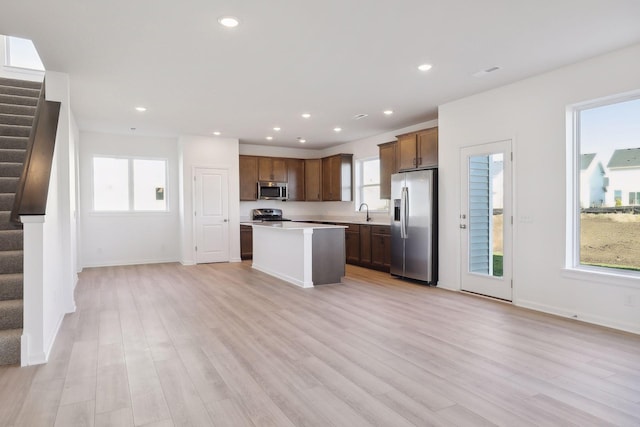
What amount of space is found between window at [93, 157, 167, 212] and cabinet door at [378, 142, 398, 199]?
462cm

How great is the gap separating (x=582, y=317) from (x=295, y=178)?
6740 mm

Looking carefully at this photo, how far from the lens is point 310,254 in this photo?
5.78 metres

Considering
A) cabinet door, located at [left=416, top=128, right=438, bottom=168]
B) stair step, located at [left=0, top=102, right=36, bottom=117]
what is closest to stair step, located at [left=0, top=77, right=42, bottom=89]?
stair step, located at [left=0, top=102, right=36, bottom=117]

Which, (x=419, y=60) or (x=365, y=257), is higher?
(x=419, y=60)

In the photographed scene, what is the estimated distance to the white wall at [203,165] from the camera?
316 inches

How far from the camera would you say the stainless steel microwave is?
9109 millimetres

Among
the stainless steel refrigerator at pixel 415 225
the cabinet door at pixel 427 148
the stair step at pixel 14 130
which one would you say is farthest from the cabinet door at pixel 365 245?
the stair step at pixel 14 130

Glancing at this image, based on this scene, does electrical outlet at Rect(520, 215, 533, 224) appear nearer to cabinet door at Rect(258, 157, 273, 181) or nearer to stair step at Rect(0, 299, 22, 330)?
stair step at Rect(0, 299, 22, 330)

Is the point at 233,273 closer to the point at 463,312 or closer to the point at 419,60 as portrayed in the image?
the point at 463,312

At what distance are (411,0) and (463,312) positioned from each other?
320 cm

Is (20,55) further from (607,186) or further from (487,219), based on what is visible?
(607,186)

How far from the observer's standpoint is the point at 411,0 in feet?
9.39

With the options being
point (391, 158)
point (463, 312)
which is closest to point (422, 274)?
point (463, 312)

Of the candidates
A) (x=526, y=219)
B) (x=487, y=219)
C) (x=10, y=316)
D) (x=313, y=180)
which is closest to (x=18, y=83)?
(x=10, y=316)
